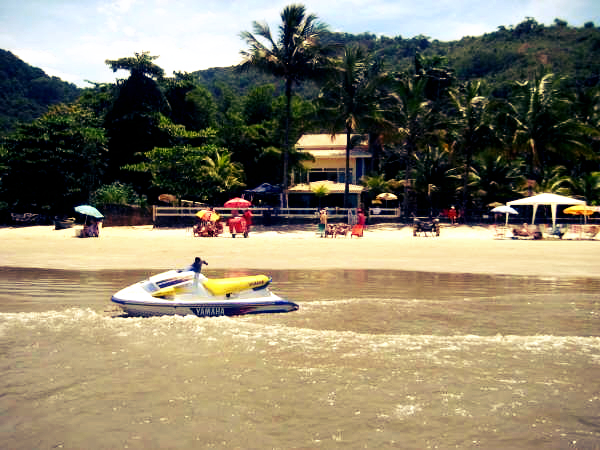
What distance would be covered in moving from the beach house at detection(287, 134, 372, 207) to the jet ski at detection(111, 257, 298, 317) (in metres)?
27.2

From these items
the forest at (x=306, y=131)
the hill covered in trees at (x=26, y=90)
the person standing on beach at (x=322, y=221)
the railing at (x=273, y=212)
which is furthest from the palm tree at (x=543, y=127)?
the hill covered in trees at (x=26, y=90)

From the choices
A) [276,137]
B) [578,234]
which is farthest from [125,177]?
[578,234]

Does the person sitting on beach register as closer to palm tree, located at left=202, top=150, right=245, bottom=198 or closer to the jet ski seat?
palm tree, located at left=202, top=150, right=245, bottom=198

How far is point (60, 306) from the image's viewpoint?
1123 centimetres

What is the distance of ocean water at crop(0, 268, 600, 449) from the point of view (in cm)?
546

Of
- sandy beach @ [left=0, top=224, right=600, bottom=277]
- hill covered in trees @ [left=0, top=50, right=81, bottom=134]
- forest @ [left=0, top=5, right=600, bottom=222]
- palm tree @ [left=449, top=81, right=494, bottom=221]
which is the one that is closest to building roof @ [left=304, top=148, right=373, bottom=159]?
forest @ [left=0, top=5, right=600, bottom=222]

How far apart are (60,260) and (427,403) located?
53.2 feet

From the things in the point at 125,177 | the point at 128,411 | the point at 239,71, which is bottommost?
the point at 128,411

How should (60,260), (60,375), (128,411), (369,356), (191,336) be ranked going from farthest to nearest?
(60,260)
(191,336)
(369,356)
(60,375)
(128,411)

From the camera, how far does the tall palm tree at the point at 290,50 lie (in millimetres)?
35094

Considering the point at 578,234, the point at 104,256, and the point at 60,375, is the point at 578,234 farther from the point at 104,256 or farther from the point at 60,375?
the point at 60,375

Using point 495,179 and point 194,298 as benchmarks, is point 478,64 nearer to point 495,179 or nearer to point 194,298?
point 495,179

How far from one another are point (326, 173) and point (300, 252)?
80.8 feet

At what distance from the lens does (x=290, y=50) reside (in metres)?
35.3
